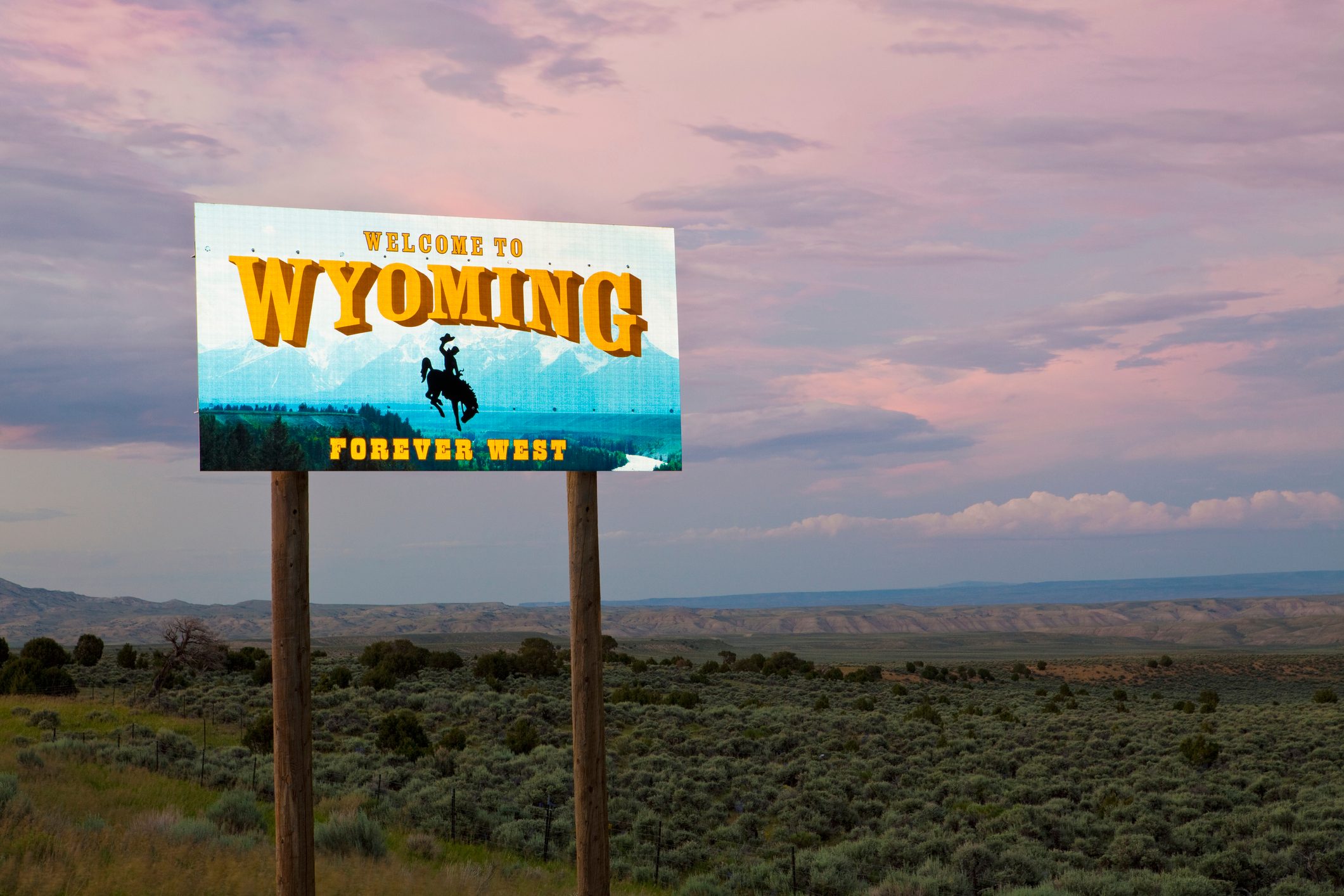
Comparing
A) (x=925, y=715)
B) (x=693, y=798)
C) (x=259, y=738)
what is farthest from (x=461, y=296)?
(x=925, y=715)

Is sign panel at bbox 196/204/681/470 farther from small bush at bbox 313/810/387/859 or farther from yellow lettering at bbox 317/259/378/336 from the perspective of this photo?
small bush at bbox 313/810/387/859

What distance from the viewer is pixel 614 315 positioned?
482 inches

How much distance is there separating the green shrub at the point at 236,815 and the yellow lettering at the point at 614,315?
1135 centimetres

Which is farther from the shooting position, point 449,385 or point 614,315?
point 614,315

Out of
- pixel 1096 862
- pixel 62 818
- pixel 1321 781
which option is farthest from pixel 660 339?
pixel 1321 781

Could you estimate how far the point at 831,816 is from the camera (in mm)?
24172

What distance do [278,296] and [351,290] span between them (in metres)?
0.76

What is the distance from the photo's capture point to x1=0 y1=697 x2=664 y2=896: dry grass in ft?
41.8

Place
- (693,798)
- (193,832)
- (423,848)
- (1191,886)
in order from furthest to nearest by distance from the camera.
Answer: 1. (693,798)
2. (423,848)
3. (1191,886)
4. (193,832)

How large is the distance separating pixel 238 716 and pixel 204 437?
26765 millimetres

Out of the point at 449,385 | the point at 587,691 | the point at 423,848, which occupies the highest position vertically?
the point at 449,385

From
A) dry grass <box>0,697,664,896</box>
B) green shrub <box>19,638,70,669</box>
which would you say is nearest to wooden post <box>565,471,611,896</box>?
dry grass <box>0,697,664,896</box>

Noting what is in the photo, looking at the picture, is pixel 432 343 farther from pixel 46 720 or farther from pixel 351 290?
pixel 46 720

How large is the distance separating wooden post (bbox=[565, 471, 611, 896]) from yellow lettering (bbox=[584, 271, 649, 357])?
5.20ft
